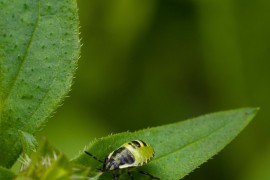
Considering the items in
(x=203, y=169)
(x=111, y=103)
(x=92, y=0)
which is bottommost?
(x=203, y=169)

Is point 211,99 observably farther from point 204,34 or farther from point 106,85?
point 106,85

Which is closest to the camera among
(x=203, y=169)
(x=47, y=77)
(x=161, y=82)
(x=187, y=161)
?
(x=187, y=161)

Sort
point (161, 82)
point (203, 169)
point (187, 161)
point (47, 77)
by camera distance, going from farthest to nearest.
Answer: point (161, 82) → point (203, 169) → point (47, 77) → point (187, 161)

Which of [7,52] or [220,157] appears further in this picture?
[220,157]

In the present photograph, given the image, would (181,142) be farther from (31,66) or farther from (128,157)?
(31,66)

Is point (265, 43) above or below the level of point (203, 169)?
above

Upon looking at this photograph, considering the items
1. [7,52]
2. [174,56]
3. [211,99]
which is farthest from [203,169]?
[7,52]

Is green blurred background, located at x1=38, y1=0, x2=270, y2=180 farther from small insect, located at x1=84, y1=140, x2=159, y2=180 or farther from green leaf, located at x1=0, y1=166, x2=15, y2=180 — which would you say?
green leaf, located at x1=0, y1=166, x2=15, y2=180
